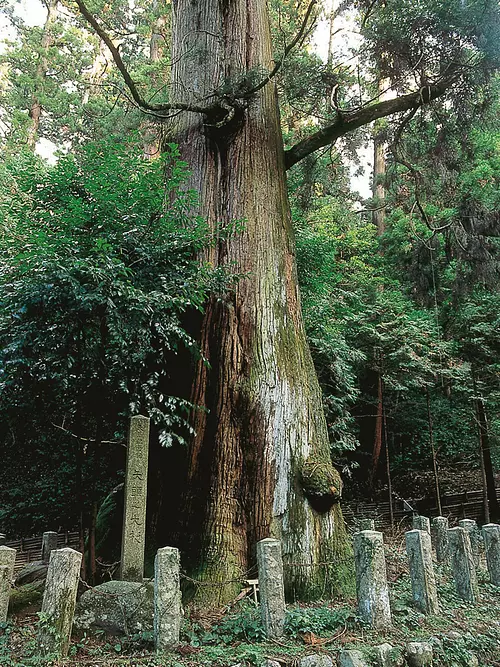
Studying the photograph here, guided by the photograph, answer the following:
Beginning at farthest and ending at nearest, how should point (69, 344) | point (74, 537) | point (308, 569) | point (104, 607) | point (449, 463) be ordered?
1. point (449, 463)
2. point (74, 537)
3. point (69, 344)
4. point (308, 569)
5. point (104, 607)

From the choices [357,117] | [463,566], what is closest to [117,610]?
[463,566]

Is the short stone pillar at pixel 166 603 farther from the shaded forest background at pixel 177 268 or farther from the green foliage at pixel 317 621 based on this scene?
the shaded forest background at pixel 177 268

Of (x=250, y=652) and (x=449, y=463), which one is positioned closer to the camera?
(x=250, y=652)

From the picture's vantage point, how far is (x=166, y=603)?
3098 mm

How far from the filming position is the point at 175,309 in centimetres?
508

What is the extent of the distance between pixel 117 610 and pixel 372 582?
1670 millimetres

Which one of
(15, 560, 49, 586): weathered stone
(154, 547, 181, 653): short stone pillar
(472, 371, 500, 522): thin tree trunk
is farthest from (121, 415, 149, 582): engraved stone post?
(472, 371, 500, 522): thin tree trunk

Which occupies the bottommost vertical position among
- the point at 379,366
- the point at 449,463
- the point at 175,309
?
the point at 449,463

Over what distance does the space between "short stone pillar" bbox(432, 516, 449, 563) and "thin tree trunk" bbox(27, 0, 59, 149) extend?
13465 mm

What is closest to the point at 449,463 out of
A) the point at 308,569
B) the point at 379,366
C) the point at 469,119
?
the point at 379,366

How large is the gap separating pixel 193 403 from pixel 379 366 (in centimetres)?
695

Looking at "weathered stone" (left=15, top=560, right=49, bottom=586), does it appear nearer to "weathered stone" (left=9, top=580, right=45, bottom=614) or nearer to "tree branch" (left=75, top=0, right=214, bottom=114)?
"weathered stone" (left=9, top=580, right=45, bottom=614)

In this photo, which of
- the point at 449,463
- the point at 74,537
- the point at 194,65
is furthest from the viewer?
the point at 449,463

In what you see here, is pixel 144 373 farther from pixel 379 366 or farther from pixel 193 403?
pixel 379 366
